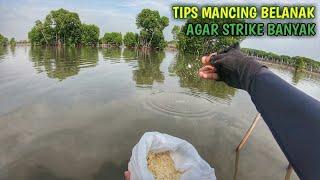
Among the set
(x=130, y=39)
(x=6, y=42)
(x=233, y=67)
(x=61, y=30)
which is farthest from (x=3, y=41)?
(x=233, y=67)

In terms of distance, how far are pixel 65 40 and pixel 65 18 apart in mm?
6539

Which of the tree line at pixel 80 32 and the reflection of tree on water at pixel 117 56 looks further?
the tree line at pixel 80 32

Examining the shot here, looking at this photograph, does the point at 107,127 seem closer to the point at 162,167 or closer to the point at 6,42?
the point at 162,167

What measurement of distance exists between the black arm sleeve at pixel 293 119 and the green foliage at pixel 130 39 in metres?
86.0

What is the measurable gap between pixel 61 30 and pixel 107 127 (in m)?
80.5

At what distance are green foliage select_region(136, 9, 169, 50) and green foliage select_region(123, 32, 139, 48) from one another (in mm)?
6534

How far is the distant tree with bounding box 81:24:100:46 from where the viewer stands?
3408 inches

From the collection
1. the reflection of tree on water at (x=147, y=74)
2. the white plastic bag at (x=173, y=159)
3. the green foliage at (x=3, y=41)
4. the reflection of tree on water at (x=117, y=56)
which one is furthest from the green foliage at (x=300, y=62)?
the green foliage at (x=3, y=41)

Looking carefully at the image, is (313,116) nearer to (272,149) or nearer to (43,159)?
(43,159)

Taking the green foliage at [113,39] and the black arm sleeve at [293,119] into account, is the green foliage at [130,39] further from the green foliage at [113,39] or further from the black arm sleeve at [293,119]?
the black arm sleeve at [293,119]

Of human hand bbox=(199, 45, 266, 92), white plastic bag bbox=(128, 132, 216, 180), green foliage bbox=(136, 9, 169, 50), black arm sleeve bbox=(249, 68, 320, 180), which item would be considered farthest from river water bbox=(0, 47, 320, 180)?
green foliage bbox=(136, 9, 169, 50)

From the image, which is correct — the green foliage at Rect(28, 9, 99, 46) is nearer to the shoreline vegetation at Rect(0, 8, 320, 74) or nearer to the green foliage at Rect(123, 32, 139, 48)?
the shoreline vegetation at Rect(0, 8, 320, 74)

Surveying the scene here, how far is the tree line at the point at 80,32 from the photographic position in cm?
7788

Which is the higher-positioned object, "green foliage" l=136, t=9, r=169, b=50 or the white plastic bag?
"green foliage" l=136, t=9, r=169, b=50
